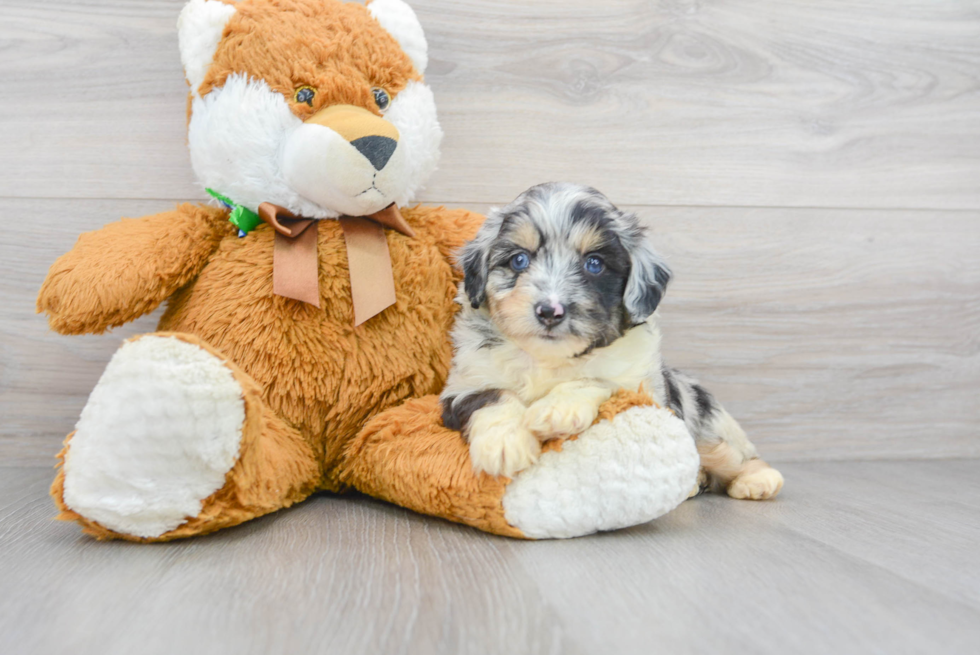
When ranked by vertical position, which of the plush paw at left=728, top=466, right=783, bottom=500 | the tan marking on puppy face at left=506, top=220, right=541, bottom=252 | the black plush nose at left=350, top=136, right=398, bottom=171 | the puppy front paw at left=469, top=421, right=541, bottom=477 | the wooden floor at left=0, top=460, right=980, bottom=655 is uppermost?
the black plush nose at left=350, top=136, right=398, bottom=171

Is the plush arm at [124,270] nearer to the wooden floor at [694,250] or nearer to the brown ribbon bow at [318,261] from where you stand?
the brown ribbon bow at [318,261]

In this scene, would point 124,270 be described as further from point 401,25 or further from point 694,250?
point 694,250

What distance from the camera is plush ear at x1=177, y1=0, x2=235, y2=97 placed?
5.52ft

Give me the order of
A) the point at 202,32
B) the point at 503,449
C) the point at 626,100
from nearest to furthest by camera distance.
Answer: the point at 503,449 → the point at 202,32 → the point at 626,100

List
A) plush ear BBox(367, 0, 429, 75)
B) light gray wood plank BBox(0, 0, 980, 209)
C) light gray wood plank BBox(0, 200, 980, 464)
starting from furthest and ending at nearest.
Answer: light gray wood plank BBox(0, 200, 980, 464)
light gray wood plank BBox(0, 0, 980, 209)
plush ear BBox(367, 0, 429, 75)

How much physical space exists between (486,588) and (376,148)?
3.12 feet

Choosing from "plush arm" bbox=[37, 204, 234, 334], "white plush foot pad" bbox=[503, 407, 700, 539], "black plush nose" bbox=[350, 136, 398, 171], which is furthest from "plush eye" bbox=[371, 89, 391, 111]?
"white plush foot pad" bbox=[503, 407, 700, 539]

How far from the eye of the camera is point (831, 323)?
2.41m

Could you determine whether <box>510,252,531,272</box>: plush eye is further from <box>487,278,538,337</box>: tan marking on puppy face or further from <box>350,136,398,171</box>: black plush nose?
<box>350,136,398,171</box>: black plush nose

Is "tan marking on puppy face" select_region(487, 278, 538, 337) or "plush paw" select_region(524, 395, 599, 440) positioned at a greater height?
"tan marking on puppy face" select_region(487, 278, 538, 337)

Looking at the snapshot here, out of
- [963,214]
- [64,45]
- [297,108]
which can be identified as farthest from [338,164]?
[963,214]

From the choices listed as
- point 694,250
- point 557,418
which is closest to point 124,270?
point 557,418

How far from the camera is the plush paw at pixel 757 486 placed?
75.4 inches

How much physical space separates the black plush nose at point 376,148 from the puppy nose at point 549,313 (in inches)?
19.7
